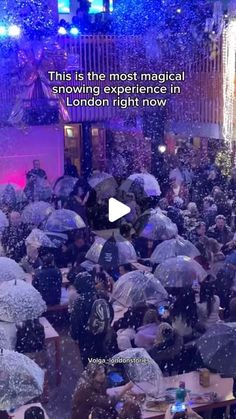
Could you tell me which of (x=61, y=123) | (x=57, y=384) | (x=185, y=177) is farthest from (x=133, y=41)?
(x=57, y=384)

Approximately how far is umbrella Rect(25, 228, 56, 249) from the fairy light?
643 centimetres

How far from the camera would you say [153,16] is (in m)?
13.9

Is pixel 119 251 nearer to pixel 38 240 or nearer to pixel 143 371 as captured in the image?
pixel 38 240

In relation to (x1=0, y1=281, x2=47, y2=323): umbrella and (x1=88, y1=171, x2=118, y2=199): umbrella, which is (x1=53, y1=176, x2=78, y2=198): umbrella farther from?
(x1=0, y1=281, x2=47, y2=323): umbrella

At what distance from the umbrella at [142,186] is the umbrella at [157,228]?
1529 millimetres

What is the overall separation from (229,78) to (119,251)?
665 cm

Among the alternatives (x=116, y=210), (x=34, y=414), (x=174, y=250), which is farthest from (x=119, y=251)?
(x=34, y=414)

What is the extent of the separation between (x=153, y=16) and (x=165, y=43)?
68cm

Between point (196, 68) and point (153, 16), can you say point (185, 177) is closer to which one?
point (196, 68)

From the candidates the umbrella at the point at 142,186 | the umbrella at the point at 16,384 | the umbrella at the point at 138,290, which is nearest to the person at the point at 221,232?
the umbrella at the point at 138,290

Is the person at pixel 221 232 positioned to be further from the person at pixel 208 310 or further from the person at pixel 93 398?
the person at pixel 93 398

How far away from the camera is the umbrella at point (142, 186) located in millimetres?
9195

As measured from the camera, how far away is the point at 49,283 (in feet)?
19.2

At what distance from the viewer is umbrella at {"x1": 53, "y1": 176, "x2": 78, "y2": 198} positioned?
30.9 ft
